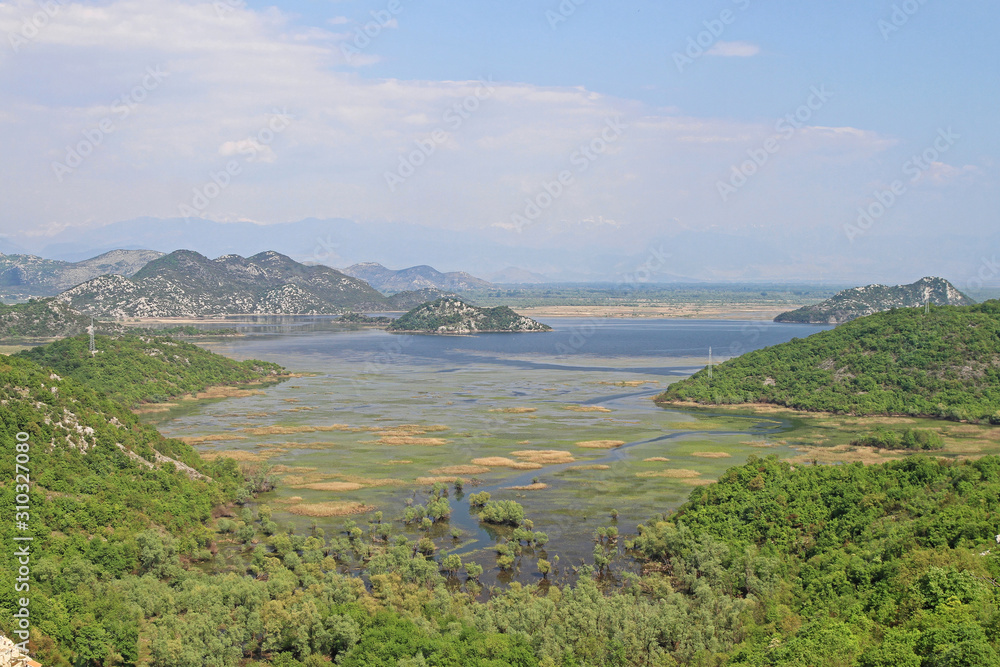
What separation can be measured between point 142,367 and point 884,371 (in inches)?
4294

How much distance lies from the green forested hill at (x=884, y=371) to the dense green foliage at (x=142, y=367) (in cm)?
7317

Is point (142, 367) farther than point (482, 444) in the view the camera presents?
Yes

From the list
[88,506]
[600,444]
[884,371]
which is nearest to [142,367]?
[600,444]

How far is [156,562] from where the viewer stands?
158 feet

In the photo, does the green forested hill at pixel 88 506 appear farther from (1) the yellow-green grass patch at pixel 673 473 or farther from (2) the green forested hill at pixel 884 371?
(2) the green forested hill at pixel 884 371

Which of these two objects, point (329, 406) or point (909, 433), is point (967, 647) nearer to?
point (909, 433)

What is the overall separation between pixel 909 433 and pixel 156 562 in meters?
74.2

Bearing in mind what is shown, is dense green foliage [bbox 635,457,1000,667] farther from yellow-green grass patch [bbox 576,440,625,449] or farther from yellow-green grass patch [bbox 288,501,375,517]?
yellow-green grass patch [bbox 576,440,625,449]

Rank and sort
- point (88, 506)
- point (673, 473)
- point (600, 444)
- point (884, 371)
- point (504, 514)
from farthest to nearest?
point (884, 371)
point (600, 444)
point (673, 473)
point (504, 514)
point (88, 506)

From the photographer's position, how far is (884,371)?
112188mm

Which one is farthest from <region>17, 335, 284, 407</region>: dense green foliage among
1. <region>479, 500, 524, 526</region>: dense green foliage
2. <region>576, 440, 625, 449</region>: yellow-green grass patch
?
<region>479, 500, 524, 526</region>: dense green foliage

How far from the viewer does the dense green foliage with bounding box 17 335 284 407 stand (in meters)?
117

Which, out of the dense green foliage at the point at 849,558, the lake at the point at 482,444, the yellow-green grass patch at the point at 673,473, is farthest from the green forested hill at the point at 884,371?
the dense green foliage at the point at 849,558

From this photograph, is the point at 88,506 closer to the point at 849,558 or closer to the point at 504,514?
the point at 504,514
